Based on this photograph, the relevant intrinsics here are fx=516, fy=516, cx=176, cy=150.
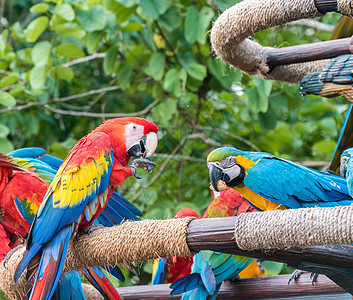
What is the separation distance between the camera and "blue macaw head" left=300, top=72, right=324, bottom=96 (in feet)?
3.82

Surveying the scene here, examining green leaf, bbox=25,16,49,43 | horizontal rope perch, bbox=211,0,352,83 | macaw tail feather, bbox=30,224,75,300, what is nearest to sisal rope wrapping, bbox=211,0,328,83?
horizontal rope perch, bbox=211,0,352,83

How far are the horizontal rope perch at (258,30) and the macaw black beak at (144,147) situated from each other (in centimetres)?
31

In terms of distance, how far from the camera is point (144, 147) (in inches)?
57.6

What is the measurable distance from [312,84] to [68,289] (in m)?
0.92

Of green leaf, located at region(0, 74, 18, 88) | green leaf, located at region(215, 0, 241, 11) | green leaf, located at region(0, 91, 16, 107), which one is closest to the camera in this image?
green leaf, located at region(215, 0, 241, 11)

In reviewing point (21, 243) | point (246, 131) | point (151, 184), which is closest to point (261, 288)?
point (21, 243)

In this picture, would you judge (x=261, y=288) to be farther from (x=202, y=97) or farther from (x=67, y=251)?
(x=202, y=97)

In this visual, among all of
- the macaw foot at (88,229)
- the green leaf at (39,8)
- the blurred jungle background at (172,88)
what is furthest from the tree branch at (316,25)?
the macaw foot at (88,229)

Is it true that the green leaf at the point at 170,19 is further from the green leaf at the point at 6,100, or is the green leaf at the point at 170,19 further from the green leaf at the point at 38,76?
the green leaf at the point at 6,100

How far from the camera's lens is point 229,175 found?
4.50ft

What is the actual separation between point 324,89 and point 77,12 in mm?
1625

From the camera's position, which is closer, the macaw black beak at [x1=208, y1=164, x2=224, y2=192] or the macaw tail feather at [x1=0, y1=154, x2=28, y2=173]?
the macaw black beak at [x1=208, y1=164, x2=224, y2=192]

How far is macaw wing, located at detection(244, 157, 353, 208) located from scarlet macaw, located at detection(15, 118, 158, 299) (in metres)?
0.30

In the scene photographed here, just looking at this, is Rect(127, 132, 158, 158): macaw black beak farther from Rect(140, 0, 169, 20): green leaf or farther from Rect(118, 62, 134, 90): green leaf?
Rect(118, 62, 134, 90): green leaf
